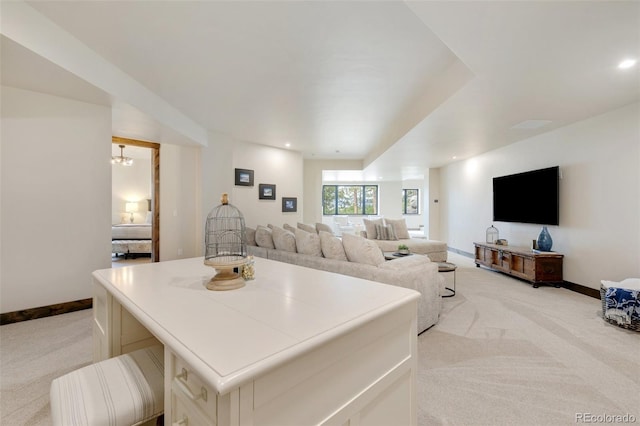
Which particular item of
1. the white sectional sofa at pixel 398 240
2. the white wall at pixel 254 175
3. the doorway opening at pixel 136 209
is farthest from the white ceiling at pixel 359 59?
the white sectional sofa at pixel 398 240

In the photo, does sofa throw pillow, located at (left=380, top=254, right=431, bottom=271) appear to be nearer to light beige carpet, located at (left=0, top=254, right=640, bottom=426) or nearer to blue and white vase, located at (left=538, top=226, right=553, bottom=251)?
light beige carpet, located at (left=0, top=254, right=640, bottom=426)

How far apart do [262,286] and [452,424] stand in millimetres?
1348

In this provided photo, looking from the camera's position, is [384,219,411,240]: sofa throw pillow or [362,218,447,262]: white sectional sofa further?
[384,219,411,240]: sofa throw pillow

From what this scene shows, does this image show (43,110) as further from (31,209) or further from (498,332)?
(498,332)

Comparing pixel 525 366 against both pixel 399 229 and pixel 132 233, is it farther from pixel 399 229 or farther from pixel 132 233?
pixel 132 233

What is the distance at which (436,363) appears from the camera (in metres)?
2.21

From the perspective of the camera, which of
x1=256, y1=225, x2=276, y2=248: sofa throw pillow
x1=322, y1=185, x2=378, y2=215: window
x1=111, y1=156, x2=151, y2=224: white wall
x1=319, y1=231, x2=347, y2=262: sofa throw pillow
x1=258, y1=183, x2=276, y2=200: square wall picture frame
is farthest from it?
x1=322, y1=185, x2=378, y2=215: window

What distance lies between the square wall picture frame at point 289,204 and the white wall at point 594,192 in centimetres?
465

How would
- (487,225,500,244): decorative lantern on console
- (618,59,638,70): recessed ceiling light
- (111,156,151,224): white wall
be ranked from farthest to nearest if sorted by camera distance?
(111,156,151,224): white wall < (487,225,500,244): decorative lantern on console < (618,59,638,70): recessed ceiling light

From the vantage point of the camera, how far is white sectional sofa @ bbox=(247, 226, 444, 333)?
8.59ft

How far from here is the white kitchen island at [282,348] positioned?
70 cm

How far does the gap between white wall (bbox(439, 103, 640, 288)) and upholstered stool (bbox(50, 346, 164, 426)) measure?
197 inches

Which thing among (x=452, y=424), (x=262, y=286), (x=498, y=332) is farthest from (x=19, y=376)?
(x=498, y=332)

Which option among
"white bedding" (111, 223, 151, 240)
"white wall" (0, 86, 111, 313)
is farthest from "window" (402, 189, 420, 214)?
"white wall" (0, 86, 111, 313)
